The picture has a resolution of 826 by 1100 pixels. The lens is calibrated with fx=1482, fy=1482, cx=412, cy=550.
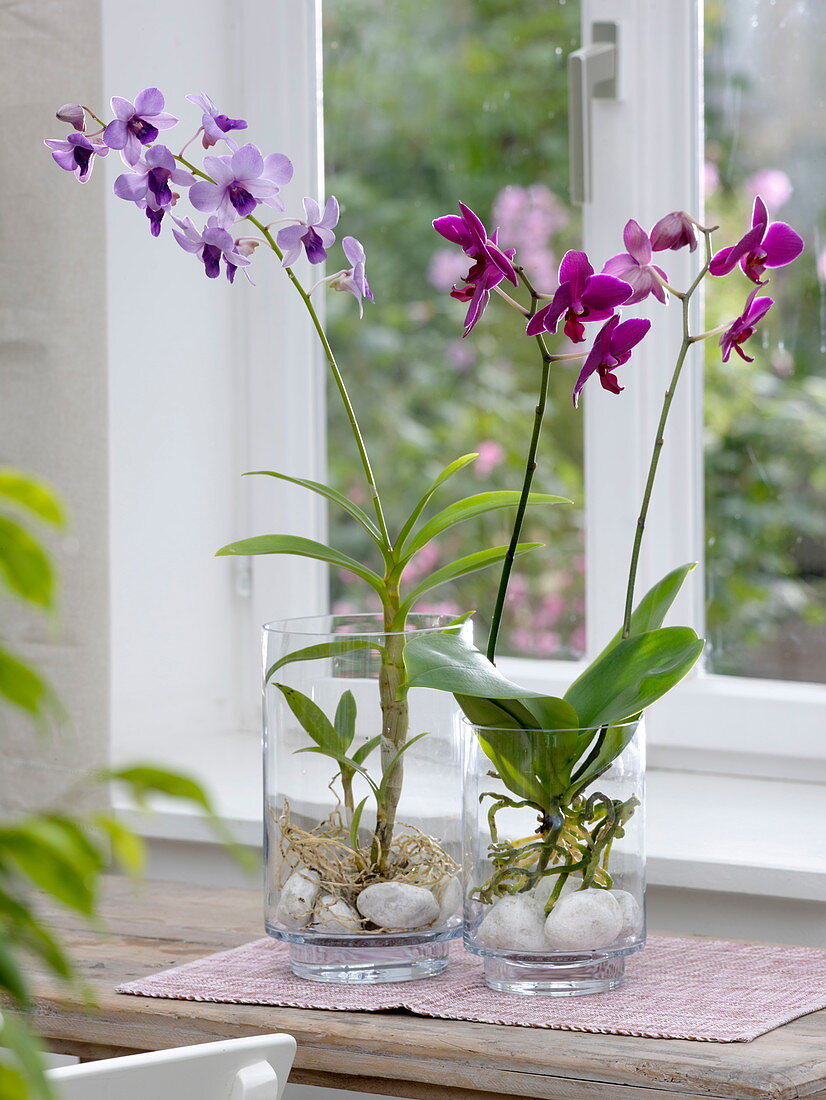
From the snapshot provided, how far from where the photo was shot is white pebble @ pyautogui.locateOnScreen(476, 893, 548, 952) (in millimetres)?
993

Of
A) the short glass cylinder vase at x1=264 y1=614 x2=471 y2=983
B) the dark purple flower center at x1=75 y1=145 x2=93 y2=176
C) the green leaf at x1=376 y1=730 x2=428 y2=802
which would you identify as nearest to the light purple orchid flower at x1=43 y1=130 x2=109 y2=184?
the dark purple flower center at x1=75 y1=145 x2=93 y2=176

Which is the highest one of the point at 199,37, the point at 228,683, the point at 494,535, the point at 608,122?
the point at 199,37

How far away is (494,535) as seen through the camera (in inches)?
78.8

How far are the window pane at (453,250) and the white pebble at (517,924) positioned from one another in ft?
2.44

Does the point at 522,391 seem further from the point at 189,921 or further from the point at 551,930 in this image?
the point at 551,930

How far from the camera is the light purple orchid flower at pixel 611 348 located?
0.93 meters

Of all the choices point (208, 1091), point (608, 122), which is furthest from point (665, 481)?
point (208, 1091)

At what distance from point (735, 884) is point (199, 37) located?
1126 mm

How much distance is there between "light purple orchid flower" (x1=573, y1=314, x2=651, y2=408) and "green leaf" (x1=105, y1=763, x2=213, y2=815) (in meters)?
0.69

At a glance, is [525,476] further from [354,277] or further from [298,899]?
[298,899]

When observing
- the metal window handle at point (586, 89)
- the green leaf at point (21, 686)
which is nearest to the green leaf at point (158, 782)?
the green leaf at point (21, 686)

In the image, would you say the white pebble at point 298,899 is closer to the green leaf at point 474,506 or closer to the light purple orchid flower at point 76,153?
the green leaf at point 474,506

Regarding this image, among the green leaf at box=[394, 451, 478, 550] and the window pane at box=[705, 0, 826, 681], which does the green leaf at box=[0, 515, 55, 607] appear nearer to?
the green leaf at box=[394, 451, 478, 550]

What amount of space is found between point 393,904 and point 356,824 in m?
0.06
